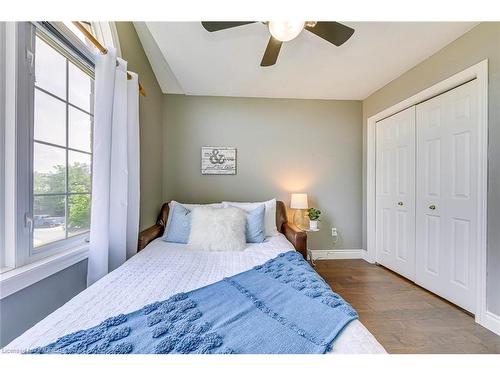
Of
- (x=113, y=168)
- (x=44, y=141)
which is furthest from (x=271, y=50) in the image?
(x=44, y=141)

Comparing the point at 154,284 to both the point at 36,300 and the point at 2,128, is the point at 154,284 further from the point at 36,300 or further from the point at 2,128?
the point at 2,128

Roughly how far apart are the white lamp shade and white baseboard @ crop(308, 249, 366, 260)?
783 mm

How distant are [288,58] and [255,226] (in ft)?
5.67

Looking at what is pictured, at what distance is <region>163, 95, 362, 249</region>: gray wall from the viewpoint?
3.23m

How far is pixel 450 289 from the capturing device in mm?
2129

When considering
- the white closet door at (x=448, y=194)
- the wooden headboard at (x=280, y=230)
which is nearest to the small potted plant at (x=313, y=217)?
the wooden headboard at (x=280, y=230)

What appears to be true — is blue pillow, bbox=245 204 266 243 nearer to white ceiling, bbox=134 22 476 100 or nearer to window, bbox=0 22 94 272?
window, bbox=0 22 94 272

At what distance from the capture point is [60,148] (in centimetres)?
142

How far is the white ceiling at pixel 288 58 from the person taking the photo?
190 centimetres

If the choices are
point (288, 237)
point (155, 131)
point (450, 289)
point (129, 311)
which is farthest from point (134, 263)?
point (450, 289)

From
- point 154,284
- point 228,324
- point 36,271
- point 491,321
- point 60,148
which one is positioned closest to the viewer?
point 228,324

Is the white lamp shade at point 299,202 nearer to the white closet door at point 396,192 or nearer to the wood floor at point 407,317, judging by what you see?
the wood floor at point 407,317
